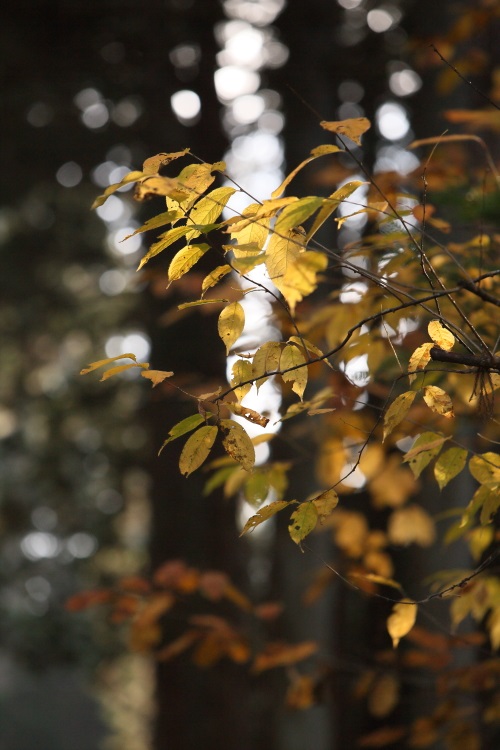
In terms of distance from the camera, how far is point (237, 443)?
889 mm

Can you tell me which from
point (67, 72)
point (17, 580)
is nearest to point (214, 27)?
point (67, 72)

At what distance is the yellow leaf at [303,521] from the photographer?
2.99 feet

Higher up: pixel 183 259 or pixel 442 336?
pixel 183 259

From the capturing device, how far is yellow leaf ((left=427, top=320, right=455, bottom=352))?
0.88 m

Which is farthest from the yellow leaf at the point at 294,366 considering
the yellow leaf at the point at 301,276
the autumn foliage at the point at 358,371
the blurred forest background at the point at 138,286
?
the blurred forest background at the point at 138,286

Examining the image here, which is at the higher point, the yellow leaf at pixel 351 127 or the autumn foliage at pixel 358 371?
the yellow leaf at pixel 351 127

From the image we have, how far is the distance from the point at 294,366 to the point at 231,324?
10 centimetres

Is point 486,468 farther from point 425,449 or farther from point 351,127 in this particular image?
point 351,127

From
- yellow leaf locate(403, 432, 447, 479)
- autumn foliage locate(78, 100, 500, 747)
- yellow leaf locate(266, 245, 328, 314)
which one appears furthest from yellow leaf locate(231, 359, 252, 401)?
yellow leaf locate(403, 432, 447, 479)

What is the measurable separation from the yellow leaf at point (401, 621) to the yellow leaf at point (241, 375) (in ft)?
1.60

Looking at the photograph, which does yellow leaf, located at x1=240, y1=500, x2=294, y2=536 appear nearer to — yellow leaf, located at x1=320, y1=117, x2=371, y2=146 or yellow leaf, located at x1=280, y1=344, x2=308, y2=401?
yellow leaf, located at x1=280, y1=344, x2=308, y2=401

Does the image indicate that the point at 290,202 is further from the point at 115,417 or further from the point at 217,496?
the point at 115,417

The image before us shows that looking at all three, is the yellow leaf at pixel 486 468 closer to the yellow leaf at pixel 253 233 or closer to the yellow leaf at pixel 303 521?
the yellow leaf at pixel 303 521

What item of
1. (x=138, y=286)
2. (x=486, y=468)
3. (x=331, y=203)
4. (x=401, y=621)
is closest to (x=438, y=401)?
(x=486, y=468)
